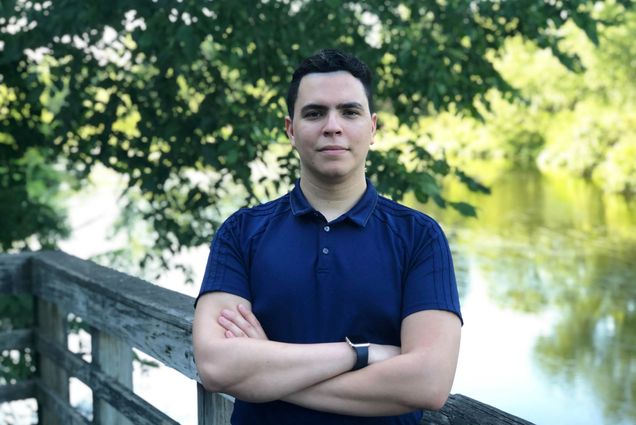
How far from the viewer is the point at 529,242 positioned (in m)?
25.3

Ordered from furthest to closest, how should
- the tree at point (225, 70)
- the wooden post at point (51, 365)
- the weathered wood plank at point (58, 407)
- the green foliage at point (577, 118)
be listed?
the green foliage at point (577, 118) → the tree at point (225, 70) → the wooden post at point (51, 365) → the weathered wood plank at point (58, 407)

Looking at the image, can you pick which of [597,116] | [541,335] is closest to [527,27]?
[541,335]

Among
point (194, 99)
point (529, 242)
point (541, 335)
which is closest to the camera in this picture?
point (194, 99)

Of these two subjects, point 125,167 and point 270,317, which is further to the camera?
point 125,167

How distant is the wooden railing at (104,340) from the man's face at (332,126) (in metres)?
0.60

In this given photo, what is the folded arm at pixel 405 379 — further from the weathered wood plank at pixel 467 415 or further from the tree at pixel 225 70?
the tree at pixel 225 70

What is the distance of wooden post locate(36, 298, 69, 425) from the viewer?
147 inches

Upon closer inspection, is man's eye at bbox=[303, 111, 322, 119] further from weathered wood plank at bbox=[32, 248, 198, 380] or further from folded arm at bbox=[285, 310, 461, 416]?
weathered wood plank at bbox=[32, 248, 198, 380]

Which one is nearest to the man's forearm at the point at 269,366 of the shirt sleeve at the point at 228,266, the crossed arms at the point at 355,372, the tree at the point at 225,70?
the crossed arms at the point at 355,372

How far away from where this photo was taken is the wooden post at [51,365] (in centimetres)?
→ 373

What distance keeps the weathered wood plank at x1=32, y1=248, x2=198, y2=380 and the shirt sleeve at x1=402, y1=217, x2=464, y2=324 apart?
87 cm

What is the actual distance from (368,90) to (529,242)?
24.0 metres

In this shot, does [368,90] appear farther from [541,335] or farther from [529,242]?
[529,242]

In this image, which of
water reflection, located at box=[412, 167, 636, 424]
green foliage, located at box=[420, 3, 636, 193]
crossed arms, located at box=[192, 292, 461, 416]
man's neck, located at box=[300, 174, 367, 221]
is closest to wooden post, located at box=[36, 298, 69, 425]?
crossed arms, located at box=[192, 292, 461, 416]
